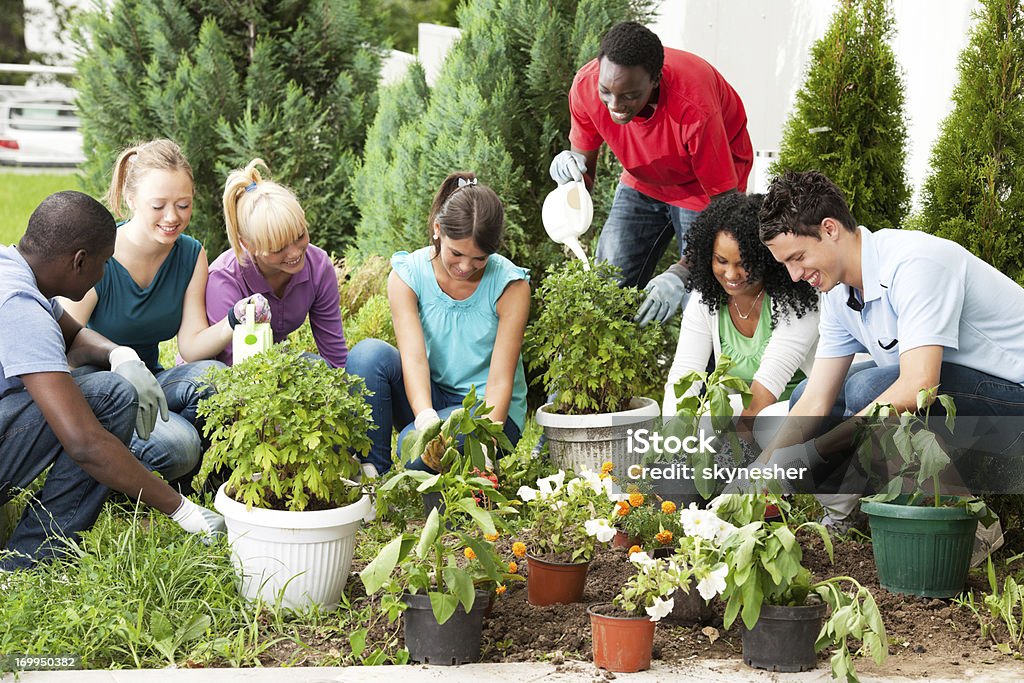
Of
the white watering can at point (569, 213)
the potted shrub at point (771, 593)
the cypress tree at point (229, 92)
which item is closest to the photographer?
the potted shrub at point (771, 593)

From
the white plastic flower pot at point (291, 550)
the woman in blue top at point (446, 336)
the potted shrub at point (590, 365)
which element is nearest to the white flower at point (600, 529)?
the white plastic flower pot at point (291, 550)

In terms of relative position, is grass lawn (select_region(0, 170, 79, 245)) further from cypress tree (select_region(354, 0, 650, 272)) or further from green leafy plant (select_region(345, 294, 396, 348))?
cypress tree (select_region(354, 0, 650, 272))

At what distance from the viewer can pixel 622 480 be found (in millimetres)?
3031

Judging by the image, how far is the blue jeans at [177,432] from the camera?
3051 millimetres

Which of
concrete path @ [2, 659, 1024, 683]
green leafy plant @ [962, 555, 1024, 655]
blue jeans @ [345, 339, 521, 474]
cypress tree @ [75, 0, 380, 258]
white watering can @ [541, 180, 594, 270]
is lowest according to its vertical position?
concrete path @ [2, 659, 1024, 683]

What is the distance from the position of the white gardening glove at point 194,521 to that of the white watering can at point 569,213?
182 cm

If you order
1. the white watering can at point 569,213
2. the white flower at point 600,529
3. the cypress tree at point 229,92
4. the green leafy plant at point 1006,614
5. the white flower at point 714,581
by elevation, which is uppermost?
the cypress tree at point 229,92

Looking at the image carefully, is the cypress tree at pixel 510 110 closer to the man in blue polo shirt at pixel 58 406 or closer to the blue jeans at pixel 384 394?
the blue jeans at pixel 384 394

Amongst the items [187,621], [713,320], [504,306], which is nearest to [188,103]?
[504,306]

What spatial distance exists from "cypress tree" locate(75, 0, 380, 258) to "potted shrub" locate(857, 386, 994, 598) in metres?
4.11

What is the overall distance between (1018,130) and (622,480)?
65.1 inches

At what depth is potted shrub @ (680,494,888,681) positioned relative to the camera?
206cm

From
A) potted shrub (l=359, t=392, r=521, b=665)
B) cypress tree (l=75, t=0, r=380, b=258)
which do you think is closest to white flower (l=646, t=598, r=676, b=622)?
potted shrub (l=359, t=392, r=521, b=665)

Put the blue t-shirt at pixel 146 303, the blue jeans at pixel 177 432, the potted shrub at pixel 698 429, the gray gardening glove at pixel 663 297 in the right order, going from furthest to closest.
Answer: the gray gardening glove at pixel 663 297, the blue t-shirt at pixel 146 303, the blue jeans at pixel 177 432, the potted shrub at pixel 698 429
